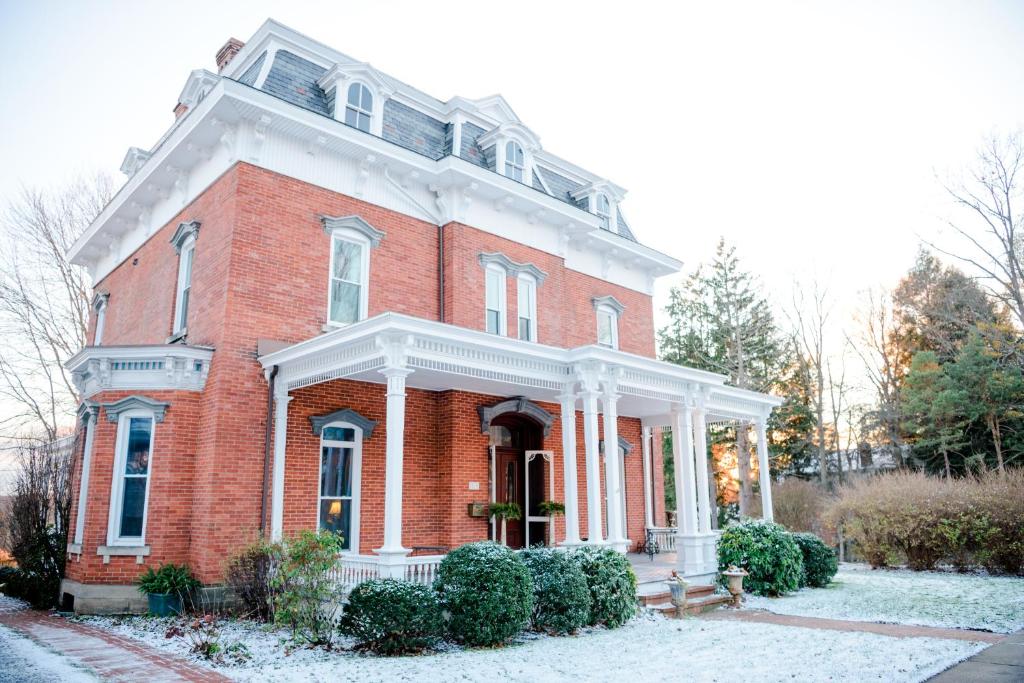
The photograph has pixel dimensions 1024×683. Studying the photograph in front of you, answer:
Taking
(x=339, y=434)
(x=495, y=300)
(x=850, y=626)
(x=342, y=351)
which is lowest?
(x=850, y=626)

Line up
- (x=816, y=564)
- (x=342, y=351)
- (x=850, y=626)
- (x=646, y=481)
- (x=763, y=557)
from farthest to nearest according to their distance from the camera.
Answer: (x=646, y=481), (x=816, y=564), (x=763, y=557), (x=342, y=351), (x=850, y=626)

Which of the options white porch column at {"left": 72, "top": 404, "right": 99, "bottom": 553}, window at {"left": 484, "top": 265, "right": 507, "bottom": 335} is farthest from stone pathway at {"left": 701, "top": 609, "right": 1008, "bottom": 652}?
white porch column at {"left": 72, "top": 404, "right": 99, "bottom": 553}

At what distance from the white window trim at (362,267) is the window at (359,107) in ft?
6.90

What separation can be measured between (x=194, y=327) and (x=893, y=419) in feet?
96.4

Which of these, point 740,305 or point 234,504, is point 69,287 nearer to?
point 234,504

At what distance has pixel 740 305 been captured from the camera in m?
33.3

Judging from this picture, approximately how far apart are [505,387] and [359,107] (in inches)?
245

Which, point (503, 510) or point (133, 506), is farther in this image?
point (503, 510)

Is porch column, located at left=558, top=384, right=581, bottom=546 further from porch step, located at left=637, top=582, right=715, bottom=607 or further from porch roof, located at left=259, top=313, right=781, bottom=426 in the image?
porch step, located at left=637, top=582, right=715, bottom=607

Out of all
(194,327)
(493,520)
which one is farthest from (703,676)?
(194,327)

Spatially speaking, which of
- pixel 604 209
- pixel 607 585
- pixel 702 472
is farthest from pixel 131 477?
pixel 604 209

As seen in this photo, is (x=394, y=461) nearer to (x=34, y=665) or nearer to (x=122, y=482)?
(x=34, y=665)

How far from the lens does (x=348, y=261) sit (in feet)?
41.8

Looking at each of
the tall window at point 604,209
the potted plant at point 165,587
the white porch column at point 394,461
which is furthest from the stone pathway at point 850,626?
the tall window at point 604,209
